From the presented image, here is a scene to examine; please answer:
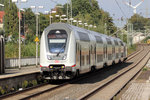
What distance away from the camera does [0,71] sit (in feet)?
77.0

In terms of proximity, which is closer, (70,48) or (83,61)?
(70,48)

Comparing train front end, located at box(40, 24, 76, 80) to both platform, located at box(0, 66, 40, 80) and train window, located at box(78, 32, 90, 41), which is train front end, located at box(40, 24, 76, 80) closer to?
platform, located at box(0, 66, 40, 80)

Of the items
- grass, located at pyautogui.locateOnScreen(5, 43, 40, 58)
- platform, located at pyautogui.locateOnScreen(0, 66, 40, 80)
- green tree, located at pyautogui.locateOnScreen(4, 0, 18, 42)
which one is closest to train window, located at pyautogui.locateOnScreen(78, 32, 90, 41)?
platform, located at pyautogui.locateOnScreen(0, 66, 40, 80)

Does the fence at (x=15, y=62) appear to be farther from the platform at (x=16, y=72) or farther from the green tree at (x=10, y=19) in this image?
the green tree at (x=10, y=19)

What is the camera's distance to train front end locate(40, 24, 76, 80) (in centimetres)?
2000

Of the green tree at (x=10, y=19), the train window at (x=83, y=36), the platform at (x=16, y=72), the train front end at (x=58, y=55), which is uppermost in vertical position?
the green tree at (x=10, y=19)

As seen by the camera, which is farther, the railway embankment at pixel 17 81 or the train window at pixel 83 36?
the train window at pixel 83 36

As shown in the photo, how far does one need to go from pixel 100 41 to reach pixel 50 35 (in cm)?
969

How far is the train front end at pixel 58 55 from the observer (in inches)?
787

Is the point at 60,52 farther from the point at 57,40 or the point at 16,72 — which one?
the point at 16,72

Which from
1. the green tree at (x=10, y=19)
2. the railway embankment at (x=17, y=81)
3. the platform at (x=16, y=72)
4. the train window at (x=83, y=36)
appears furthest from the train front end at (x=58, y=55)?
the green tree at (x=10, y=19)

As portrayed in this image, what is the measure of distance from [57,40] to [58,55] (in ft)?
2.92

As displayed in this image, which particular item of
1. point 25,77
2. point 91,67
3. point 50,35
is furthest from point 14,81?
point 91,67

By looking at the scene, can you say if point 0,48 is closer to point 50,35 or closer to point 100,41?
point 50,35
